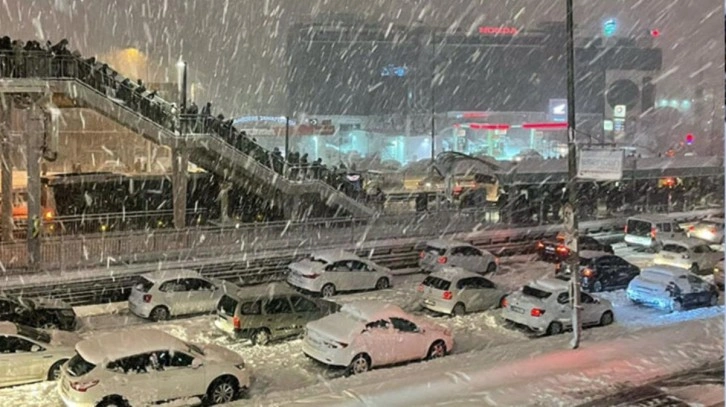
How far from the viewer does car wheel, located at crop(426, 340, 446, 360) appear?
14438 mm

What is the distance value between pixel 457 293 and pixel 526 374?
6115 mm

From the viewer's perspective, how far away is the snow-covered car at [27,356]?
1230cm

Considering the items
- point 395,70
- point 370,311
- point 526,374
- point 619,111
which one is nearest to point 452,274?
point 370,311

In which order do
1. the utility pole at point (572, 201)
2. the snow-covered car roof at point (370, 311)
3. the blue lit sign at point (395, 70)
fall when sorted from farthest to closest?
the blue lit sign at point (395, 70), the snow-covered car roof at point (370, 311), the utility pole at point (572, 201)

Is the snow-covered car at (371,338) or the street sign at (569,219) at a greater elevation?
the street sign at (569,219)

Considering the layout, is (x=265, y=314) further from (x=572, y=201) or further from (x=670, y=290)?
(x=670, y=290)

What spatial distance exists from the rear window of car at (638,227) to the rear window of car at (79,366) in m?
24.0

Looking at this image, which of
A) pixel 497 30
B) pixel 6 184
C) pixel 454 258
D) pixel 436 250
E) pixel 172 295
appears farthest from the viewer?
pixel 497 30

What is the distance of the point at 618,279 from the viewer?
73.8ft

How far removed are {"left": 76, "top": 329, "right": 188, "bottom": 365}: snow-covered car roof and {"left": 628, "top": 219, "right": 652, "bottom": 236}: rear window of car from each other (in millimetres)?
22553

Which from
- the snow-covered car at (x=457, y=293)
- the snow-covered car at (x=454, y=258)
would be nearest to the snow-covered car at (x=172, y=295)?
the snow-covered car at (x=457, y=293)

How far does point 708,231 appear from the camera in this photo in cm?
3120

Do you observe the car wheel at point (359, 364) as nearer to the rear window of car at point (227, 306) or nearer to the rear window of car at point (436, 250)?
the rear window of car at point (227, 306)

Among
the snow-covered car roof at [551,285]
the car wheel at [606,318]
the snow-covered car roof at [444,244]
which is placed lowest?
the car wheel at [606,318]
